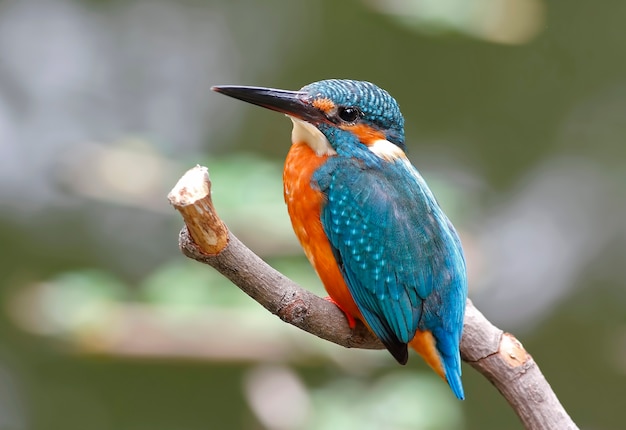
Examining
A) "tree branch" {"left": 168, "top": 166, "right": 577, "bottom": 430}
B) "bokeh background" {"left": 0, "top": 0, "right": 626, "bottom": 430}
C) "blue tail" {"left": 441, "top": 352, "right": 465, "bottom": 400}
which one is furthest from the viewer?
"bokeh background" {"left": 0, "top": 0, "right": 626, "bottom": 430}

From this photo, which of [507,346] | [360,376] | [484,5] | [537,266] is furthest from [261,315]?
[537,266]

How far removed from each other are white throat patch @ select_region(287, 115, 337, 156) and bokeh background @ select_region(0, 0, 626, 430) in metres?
1.66

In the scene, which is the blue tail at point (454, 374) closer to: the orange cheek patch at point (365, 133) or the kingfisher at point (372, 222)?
the kingfisher at point (372, 222)

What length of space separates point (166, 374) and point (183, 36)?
7.15 feet

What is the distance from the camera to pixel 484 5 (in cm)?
377

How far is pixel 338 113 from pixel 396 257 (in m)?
0.40

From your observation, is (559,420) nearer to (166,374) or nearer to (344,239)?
(344,239)

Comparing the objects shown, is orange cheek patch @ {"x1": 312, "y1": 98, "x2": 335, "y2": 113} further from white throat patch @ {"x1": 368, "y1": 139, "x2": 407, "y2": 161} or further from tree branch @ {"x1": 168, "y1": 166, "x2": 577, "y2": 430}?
tree branch @ {"x1": 168, "y1": 166, "x2": 577, "y2": 430}

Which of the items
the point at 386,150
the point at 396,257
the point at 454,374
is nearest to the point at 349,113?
the point at 386,150

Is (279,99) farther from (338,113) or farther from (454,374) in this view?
(454,374)

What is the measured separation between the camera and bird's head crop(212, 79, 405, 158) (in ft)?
7.48

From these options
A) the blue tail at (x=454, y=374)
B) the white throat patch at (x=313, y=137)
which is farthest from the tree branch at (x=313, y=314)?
the white throat patch at (x=313, y=137)

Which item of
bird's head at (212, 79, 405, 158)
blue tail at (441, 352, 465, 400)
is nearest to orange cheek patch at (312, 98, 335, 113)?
bird's head at (212, 79, 405, 158)

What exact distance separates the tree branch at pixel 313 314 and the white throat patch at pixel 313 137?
1.39 feet
